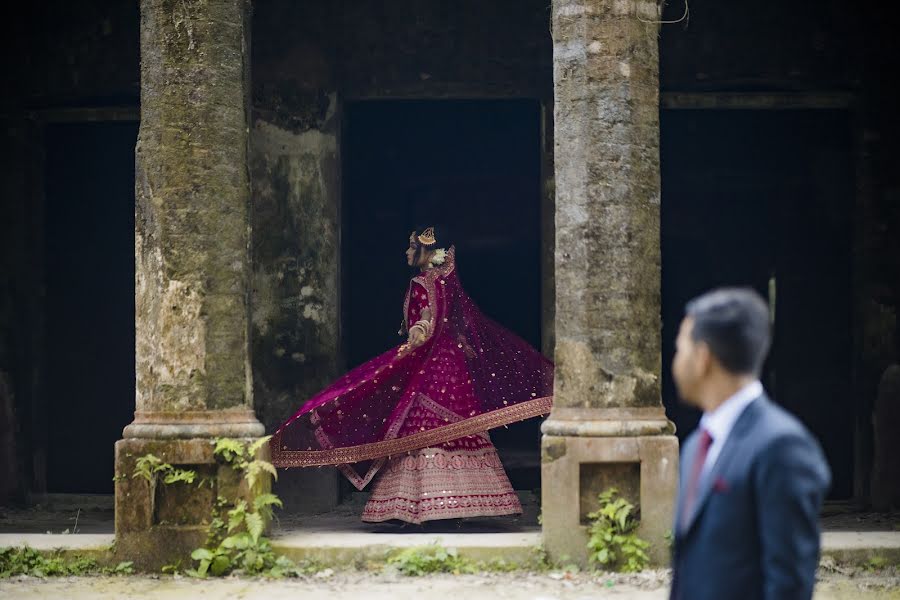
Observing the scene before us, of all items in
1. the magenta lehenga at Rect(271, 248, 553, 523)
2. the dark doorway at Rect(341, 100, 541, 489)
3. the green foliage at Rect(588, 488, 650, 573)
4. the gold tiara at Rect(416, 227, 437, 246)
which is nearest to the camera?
the green foliage at Rect(588, 488, 650, 573)

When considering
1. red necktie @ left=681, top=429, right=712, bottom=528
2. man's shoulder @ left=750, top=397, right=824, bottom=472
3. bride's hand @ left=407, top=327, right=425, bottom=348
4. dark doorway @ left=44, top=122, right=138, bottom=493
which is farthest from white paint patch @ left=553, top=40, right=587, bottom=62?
man's shoulder @ left=750, top=397, right=824, bottom=472

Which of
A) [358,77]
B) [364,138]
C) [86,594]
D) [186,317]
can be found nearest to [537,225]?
[364,138]

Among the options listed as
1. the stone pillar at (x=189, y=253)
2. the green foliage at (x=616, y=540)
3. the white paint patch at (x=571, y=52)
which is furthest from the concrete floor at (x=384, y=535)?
the white paint patch at (x=571, y=52)

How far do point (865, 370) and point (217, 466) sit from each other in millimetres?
4969

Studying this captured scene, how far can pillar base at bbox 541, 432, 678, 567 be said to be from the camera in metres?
7.64

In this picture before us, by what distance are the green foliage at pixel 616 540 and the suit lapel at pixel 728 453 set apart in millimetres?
4426

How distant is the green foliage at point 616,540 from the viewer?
755 centimetres

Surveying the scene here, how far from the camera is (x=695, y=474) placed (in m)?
3.23

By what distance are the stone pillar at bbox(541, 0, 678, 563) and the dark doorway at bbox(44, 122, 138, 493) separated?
4359mm

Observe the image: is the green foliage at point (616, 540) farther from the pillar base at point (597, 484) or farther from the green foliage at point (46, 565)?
the green foliage at point (46, 565)

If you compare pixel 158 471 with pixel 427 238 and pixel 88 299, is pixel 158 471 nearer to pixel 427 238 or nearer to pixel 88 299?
pixel 427 238

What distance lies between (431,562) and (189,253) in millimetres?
2256

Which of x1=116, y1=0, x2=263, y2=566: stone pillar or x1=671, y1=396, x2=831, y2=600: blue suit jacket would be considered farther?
x1=116, y1=0, x2=263, y2=566: stone pillar

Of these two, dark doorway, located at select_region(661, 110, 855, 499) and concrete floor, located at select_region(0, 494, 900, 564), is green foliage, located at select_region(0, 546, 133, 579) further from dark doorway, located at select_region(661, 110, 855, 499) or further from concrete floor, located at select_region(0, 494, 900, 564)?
dark doorway, located at select_region(661, 110, 855, 499)
